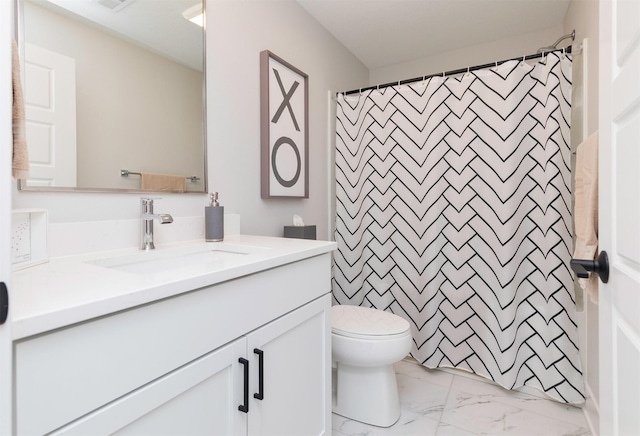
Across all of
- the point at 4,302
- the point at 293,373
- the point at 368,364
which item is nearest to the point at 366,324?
the point at 368,364

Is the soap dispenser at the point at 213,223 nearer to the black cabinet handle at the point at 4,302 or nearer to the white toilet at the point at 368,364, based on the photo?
the white toilet at the point at 368,364

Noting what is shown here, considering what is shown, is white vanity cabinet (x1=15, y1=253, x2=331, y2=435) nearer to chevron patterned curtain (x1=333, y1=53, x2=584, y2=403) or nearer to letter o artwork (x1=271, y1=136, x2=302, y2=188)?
letter o artwork (x1=271, y1=136, x2=302, y2=188)

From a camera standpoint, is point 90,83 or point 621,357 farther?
point 90,83

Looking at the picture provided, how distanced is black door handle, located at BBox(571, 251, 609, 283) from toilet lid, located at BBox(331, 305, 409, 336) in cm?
89

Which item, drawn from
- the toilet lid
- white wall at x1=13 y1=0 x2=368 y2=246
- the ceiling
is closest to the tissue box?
white wall at x1=13 y1=0 x2=368 y2=246

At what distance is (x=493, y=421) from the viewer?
1607mm

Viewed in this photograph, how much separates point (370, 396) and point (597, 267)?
1.20m

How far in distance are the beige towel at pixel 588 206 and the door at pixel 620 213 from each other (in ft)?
0.75

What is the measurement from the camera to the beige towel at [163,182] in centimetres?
125

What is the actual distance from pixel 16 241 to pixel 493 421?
6.68 feet

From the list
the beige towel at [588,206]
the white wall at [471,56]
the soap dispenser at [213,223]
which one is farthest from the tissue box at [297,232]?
the white wall at [471,56]

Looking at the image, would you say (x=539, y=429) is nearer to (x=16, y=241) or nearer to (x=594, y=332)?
(x=594, y=332)

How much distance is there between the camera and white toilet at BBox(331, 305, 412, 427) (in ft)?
5.00

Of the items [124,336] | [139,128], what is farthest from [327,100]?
[124,336]
